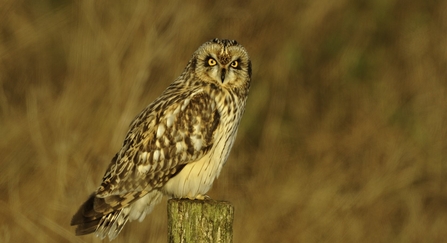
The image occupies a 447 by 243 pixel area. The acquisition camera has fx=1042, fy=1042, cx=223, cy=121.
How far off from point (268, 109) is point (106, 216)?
3.61 m

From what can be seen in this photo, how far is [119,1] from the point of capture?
7102 mm

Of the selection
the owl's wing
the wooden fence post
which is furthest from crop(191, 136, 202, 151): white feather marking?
the wooden fence post

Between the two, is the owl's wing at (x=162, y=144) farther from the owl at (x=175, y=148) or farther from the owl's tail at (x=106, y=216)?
the owl's tail at (x=106, y=216)

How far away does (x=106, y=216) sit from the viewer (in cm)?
493

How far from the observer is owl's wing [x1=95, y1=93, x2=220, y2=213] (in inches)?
197

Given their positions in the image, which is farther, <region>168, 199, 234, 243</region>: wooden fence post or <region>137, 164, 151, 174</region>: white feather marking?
<region>137, 164, 151, 174</region>: white feather marking

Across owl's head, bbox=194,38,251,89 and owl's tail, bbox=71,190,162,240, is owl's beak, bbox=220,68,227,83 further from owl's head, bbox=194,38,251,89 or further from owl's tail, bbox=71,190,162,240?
owl's tail, bbox=71,190,162,240

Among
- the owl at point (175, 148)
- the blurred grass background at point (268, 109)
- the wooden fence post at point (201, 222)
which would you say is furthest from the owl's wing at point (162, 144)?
the blurred grass background at point (268, 109)

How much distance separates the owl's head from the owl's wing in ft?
0.52

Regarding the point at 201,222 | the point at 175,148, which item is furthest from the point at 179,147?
the point at 201,222

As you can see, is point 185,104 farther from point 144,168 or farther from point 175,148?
point 144,168

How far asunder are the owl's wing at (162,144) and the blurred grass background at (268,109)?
3.31 feet

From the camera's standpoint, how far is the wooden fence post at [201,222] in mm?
4090

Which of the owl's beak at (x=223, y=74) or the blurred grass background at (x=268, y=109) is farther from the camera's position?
the blurred grass background at (x=268, y=109)
